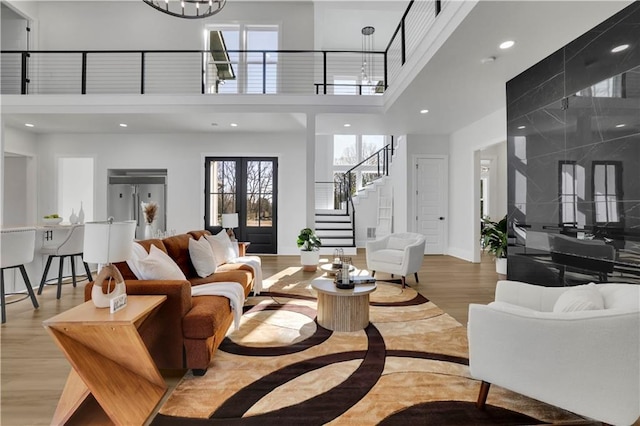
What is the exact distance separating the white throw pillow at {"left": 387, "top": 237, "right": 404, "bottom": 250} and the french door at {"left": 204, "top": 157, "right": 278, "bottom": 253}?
3.38 metres

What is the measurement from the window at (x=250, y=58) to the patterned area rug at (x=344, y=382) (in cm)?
627

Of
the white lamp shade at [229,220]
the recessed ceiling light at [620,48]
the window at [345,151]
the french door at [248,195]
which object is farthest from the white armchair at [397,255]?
the window at [345,151]

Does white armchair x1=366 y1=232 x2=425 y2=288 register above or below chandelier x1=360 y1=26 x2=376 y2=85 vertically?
below

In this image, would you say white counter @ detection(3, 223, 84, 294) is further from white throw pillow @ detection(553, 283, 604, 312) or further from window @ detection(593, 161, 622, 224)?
window @ detection(593, 161, 622, 224)

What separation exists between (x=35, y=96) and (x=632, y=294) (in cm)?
885

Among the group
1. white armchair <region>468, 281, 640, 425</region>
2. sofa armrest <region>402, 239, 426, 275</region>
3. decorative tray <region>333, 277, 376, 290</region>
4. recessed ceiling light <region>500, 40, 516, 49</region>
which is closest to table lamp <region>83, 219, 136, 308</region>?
decorative tray <region>333, 277, 376, 290</region>

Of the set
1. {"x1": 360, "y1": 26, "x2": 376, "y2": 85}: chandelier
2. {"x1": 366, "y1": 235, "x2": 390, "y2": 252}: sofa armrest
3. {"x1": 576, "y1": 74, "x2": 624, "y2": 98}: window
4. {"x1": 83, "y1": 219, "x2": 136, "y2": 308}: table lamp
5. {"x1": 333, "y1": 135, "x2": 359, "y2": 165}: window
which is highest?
{"x1": 360, "y1": 26, "x2": 376, "y2": 85}: chandelier

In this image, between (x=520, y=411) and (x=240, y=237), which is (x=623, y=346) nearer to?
(x=520, y=411)

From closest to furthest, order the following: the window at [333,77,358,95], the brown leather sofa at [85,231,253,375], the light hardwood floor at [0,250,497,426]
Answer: the light hardwood floor at [0,250,497,426], the brown leather sofa at [85,231,253,375], the window at [333,77,358,95]

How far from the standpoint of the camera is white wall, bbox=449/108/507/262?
20.8 feet

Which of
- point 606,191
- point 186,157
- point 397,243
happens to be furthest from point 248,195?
point 606,191

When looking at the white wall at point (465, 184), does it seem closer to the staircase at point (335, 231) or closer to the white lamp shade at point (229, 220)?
the staircase at point (335, 231)

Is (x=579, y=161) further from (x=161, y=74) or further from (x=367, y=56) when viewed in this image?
(x=161, y=74)

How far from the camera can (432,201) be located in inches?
303
